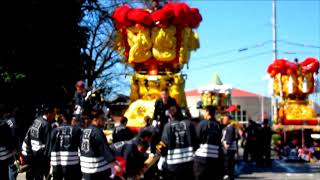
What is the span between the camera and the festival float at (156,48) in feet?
59.0

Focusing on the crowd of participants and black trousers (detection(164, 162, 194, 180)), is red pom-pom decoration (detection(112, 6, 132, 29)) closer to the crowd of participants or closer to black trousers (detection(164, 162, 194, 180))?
the crowd of participants

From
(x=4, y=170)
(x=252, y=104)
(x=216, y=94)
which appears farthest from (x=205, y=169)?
(x=252, y=104)

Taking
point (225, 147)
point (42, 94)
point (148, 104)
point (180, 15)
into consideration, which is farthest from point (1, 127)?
point (42, 94)

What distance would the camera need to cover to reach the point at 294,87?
28.0 metres

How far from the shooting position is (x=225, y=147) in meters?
14.9

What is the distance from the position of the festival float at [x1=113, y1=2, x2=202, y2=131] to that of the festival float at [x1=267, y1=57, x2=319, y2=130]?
34.4 ft

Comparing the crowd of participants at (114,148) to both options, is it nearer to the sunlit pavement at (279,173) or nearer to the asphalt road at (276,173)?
the asphalt road at (276,173)

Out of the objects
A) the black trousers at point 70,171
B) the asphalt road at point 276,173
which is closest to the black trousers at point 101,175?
the black trousers at point 70,171

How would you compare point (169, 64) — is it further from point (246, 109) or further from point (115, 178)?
point (246, 109)

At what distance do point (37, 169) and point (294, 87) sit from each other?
1851 cm

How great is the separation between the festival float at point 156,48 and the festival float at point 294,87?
10477 millimetres

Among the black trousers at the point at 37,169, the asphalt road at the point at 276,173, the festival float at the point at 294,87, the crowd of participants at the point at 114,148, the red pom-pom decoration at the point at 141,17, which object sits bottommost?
the asphalt road at the point at 276,173

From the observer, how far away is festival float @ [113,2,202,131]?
18.0 metres

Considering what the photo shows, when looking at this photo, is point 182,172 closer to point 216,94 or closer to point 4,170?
point 4,170
